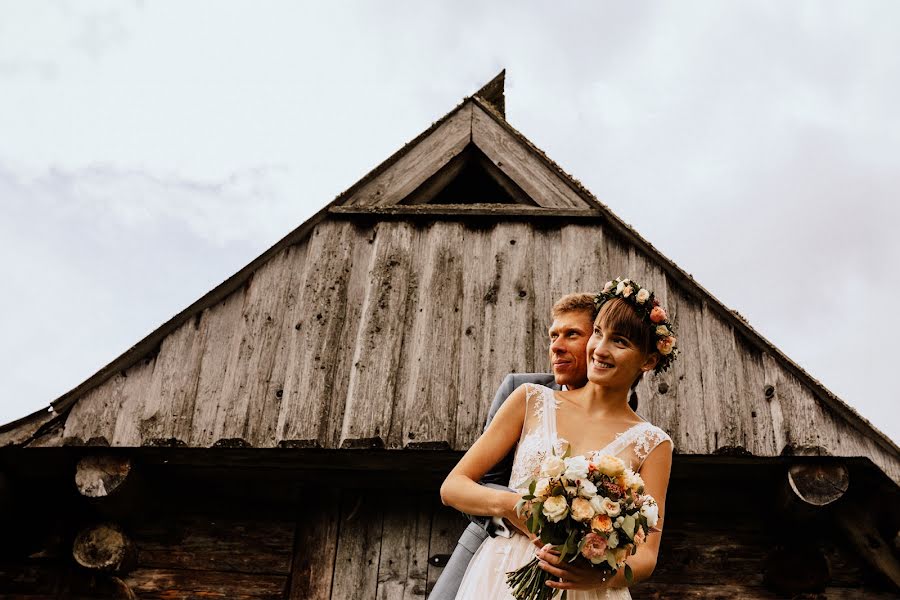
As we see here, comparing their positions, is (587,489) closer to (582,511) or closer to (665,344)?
(582,511)

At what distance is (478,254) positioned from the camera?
529 centimetres

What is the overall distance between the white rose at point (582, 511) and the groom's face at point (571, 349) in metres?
1.00

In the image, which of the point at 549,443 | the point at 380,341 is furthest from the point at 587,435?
the point at 380,341

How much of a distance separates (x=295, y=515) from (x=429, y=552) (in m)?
0.91

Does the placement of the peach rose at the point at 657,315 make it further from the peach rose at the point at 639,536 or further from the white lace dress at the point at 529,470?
the peach rose at the point at 639,536

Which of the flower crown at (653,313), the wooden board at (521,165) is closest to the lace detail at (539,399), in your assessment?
the flower crown at (653,313)

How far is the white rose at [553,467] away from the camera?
2.32m

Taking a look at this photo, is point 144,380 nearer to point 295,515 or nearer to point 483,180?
point 295,515

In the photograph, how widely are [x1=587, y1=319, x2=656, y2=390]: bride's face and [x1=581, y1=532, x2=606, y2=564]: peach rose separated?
74 centimetres

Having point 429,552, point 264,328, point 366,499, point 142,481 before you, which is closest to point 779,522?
point 429,552

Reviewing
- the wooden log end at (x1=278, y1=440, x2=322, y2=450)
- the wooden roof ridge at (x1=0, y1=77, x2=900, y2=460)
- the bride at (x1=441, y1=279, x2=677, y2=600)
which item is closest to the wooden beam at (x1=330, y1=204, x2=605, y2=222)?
the wooden roof ridge at (x1=0, y1=77, x2=900, y2=460)

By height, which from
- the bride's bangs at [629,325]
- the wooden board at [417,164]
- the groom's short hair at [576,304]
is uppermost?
the wooden board at [417,164]

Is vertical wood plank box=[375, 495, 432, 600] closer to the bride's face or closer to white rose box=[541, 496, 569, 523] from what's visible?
the bride's face

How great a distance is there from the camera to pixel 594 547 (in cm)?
224
